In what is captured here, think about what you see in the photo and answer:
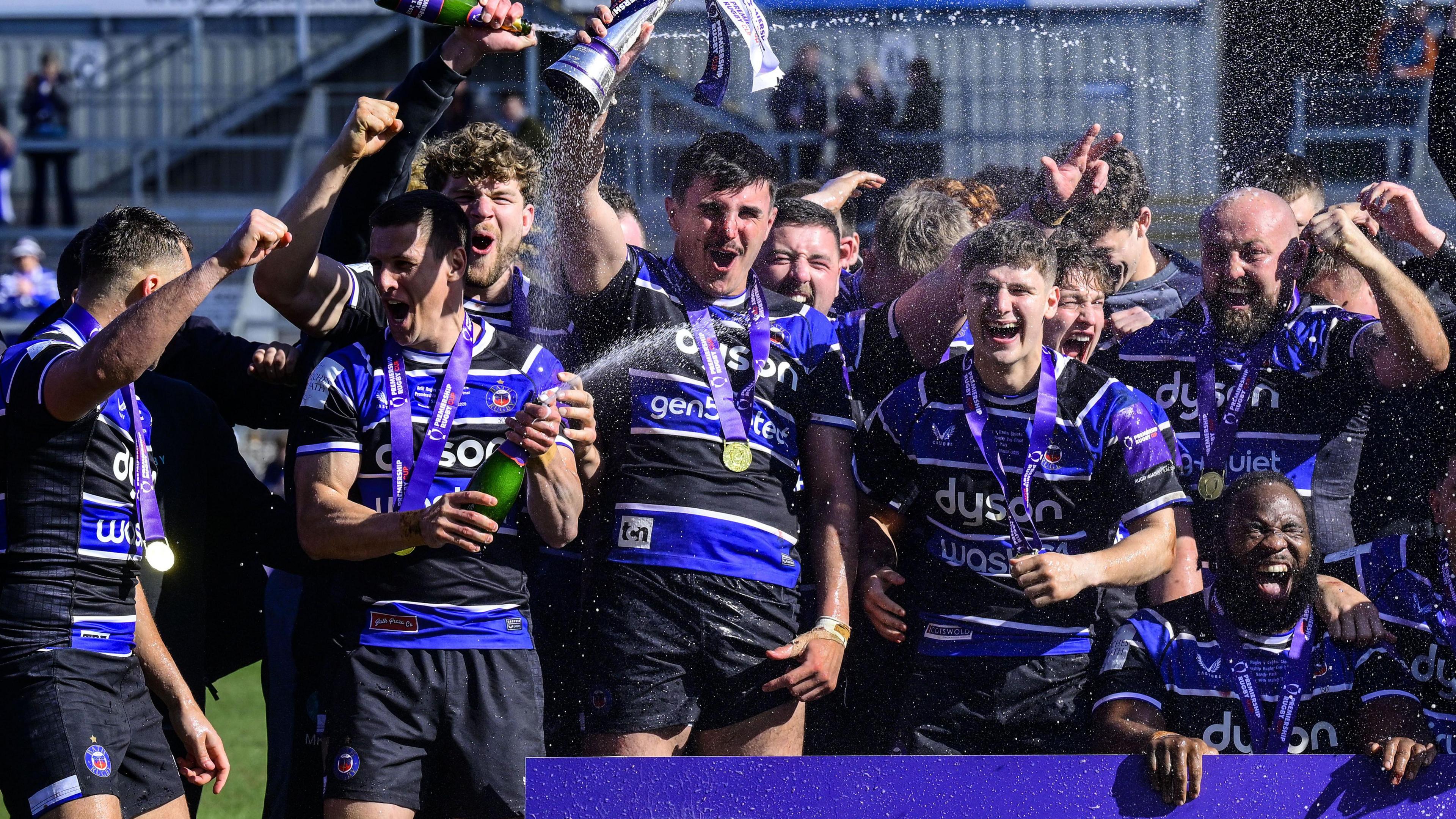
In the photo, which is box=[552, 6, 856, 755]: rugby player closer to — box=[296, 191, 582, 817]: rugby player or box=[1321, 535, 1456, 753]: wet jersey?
box=[296, 191, 582, 817]: rugby player

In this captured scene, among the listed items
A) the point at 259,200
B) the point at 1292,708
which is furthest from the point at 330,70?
the point at 1292,708

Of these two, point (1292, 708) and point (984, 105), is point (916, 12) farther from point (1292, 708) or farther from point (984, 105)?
point (1292, 708)

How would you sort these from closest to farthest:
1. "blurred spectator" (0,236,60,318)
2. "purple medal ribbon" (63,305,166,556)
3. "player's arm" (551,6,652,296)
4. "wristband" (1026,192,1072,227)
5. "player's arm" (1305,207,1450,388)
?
"purple medal ribbon" (63,305,166,556) < "player's arm" (551,6,652,296) < "player's arm" (1305,207,1450,388) < "wristband" (1026,192,1072,227) < "blurred spectator" (0,236,60,318)

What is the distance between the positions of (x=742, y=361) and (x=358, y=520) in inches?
48.2

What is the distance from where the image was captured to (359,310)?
4.27 metres

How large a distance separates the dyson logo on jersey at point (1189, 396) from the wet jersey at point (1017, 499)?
0.40 metres

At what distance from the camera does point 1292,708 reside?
4031 millimetres

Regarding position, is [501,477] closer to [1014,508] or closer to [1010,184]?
[1014,508]

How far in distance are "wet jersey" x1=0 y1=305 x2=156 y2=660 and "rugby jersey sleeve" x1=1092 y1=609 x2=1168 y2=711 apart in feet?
8.37

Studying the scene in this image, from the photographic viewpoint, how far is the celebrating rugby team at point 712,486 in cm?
370

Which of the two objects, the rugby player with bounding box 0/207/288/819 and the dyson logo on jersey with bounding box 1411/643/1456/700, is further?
the dyson logo on jersey with bounding box 1411/643/1456/700

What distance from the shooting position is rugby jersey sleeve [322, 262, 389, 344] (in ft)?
13.9

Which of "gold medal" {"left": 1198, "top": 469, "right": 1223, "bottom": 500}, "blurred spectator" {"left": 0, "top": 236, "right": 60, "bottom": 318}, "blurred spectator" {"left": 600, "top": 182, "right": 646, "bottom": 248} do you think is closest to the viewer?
"gold medal" {"left": 1198, "top": 469, "right": 1223, "bottom": 500}

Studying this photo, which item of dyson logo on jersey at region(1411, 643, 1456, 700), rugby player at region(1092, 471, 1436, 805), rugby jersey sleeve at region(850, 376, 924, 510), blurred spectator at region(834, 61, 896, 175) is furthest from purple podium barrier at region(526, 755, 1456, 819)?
blurred spectator at region(834, 61, 896, 175)
